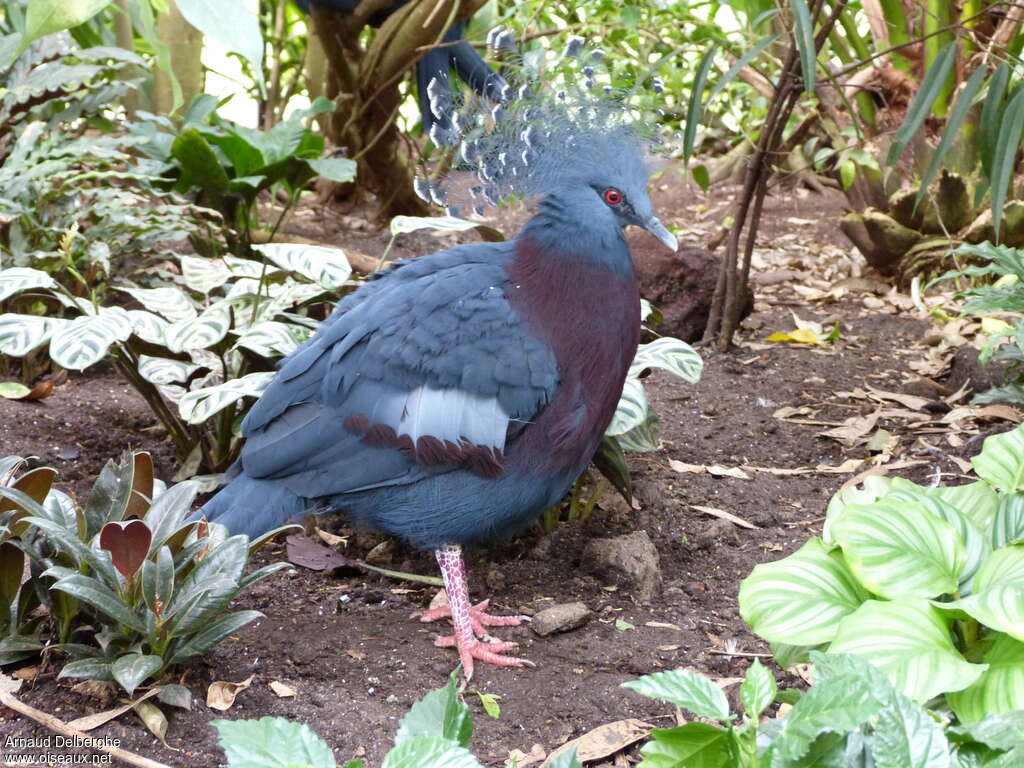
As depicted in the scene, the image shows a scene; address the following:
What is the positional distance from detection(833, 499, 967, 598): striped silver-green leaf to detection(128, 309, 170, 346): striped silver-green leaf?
2058 mm

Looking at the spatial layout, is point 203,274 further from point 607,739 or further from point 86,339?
point 607,739

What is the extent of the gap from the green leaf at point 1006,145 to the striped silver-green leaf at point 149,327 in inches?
100

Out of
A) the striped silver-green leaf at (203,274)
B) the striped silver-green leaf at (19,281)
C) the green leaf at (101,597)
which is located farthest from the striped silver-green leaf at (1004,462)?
the striped silver-green leaf at (19,281)

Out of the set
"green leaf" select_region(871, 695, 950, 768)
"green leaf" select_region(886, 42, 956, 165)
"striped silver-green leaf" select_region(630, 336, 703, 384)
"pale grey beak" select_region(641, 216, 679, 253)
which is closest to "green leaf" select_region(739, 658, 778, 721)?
"green leaf" select_region(871, 695, 950, 768)

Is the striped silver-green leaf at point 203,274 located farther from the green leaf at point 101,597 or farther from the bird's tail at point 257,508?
the green leaf at point 101,597

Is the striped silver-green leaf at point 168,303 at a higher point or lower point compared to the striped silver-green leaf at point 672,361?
lower

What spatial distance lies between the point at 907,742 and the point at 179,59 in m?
5.02

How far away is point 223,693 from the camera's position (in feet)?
7.25

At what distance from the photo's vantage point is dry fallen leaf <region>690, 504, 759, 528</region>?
323 centimetres

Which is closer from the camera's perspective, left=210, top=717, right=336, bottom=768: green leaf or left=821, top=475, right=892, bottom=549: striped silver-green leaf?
left=210, top=717, right=336, bottom=768: green leaf

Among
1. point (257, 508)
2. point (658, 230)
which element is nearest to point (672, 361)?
point (658, 230)

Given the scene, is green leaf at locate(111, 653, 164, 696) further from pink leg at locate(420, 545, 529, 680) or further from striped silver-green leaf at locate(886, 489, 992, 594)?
striped silver-green leaf at locate(886, 489, 992, 594)

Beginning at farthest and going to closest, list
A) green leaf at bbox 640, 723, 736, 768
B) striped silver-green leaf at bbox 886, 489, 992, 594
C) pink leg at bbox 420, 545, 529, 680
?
pink leg at bbox 420, 545, 529, 680, striped silver-green leaf at bbox 886, 489, 992, 594, green leaf at bbox 640, 723, 736, 768

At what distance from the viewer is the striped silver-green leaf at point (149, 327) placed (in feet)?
10.3
